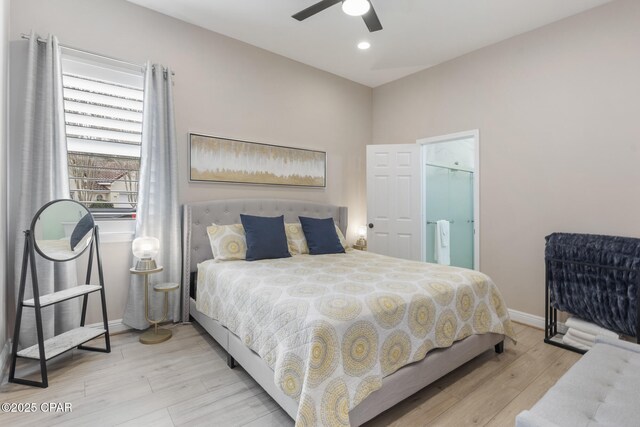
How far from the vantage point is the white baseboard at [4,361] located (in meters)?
2.13

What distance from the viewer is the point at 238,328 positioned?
Answer: 213cm

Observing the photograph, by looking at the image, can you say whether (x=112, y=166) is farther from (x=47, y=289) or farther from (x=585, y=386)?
(x=585, y=386)

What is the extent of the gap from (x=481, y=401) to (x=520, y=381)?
44cm

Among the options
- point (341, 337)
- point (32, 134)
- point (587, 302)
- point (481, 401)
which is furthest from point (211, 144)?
point (587, 302)

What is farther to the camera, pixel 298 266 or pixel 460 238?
pixel 460 238

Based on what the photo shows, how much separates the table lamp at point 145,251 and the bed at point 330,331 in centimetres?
38

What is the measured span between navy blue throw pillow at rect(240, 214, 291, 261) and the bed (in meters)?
0.12

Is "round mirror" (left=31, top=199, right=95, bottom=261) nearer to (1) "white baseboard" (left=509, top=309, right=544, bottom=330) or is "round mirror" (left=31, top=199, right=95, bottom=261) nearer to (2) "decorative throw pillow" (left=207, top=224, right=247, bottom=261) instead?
(2) "decorative throw pillow" (left=207, top=224, right=247, bottom=261)

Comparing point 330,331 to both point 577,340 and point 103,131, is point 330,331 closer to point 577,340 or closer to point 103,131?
point 577,340

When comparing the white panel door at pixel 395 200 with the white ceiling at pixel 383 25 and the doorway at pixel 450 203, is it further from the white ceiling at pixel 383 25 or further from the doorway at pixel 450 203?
the white ceiling at pixel 383 25

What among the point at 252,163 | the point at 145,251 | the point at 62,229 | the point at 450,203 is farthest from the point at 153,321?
the point at 450,203

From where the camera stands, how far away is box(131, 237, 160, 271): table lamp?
2.75m

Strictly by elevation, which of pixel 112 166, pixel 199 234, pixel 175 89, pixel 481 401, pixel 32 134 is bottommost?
pixel 481 401

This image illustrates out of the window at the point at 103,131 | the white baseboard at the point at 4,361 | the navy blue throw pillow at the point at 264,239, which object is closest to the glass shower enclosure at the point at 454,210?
the navy blue throw pillow at the point at 264,239
